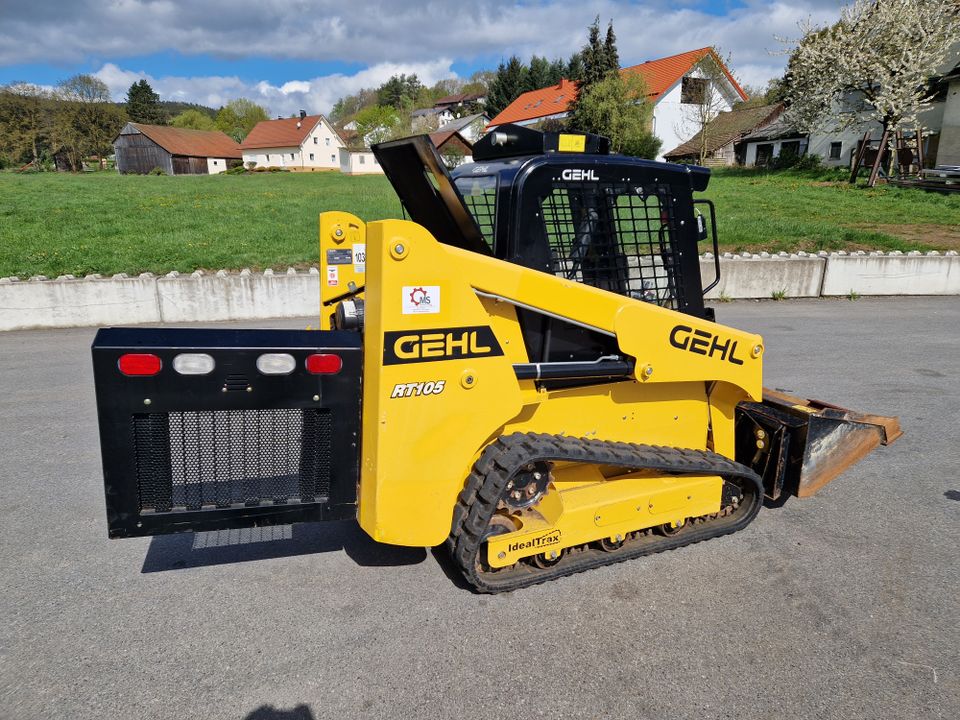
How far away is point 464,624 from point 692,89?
54809mm

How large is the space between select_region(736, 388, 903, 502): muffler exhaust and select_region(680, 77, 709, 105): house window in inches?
2058

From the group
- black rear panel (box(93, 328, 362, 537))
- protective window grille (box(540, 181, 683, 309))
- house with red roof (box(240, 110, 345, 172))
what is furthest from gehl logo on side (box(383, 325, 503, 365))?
house with red roof (box(240, 110, 345, 172))

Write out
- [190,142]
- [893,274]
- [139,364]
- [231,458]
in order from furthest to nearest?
[190,142] → [893,274] → [231,458] → [139,364]

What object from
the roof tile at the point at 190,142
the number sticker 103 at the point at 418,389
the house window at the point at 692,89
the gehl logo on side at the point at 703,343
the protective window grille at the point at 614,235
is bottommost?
the number sticker 103 at the point at 418,389

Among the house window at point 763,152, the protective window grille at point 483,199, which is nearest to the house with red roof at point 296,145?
the house window at point 763,152

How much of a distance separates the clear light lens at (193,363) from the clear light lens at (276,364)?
0.64ft

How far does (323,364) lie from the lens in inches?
115

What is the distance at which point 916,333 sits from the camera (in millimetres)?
9453

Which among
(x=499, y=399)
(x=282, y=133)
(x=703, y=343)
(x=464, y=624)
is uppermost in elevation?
(x=282, y=133)

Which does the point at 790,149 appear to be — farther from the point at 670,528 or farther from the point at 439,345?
the point at 439,345

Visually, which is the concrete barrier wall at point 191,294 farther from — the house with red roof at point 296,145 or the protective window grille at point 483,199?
the house with red roof at point 296,145

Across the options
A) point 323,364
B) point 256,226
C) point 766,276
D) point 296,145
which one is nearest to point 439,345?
point 323,364

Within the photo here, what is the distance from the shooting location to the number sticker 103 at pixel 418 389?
2.89 meters

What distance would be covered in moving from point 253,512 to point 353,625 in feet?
2.50
